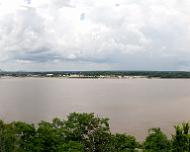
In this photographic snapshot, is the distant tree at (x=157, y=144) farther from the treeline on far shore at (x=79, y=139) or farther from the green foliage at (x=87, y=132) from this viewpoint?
the green foliage at (x=87, y=132)

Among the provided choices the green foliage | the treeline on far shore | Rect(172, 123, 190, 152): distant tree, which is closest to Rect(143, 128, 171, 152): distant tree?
the treeline on far shore

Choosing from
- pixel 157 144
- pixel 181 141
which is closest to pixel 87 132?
pixel 157 144

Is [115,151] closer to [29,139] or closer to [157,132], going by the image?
[157,132]

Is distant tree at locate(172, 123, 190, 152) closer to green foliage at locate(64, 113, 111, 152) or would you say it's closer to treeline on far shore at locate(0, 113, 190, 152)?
treeline on far shore at locate(0, 113, 190, 152)

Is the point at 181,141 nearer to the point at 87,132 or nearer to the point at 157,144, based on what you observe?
the point at 157,144

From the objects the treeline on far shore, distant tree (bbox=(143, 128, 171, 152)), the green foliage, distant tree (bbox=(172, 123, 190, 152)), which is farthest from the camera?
the green foliage

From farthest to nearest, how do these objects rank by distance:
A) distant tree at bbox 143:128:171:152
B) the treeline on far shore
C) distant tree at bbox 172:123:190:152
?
distant tree at bbox 143:128:171:152 < the treeline on far shore < distant tree at bbox 172:123:190:152

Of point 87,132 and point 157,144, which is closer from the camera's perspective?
point 157,144

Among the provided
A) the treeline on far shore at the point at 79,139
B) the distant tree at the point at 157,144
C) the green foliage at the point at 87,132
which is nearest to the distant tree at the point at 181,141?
the treeline on far shore at the point at 79,139
